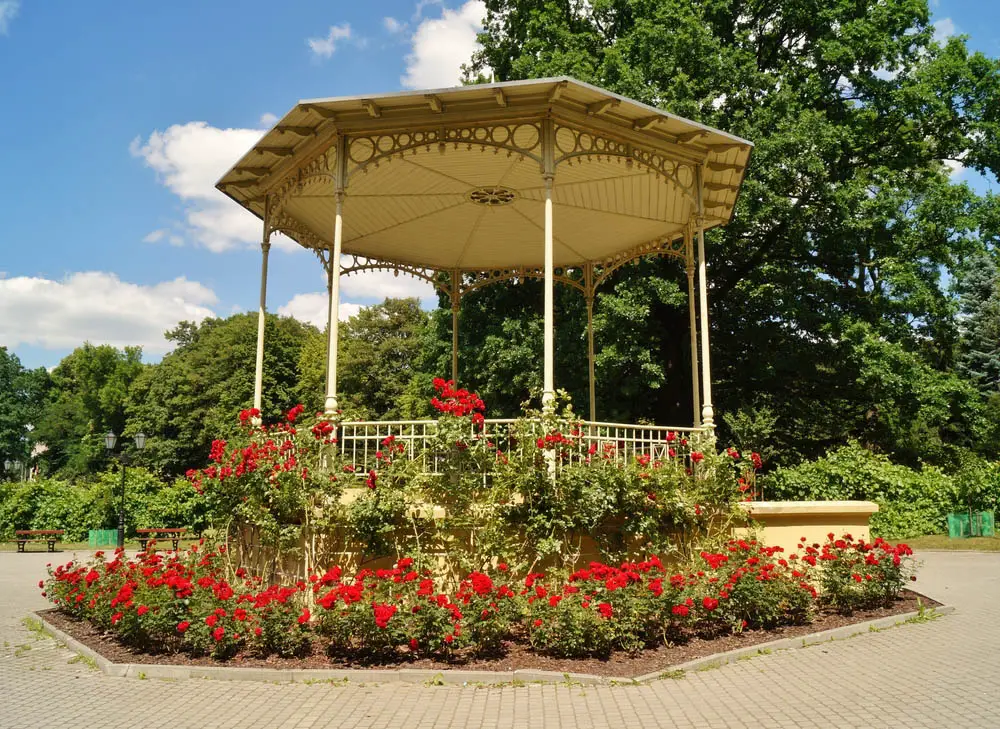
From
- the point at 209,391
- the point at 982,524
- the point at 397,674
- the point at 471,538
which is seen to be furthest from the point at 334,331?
the point at 209,391

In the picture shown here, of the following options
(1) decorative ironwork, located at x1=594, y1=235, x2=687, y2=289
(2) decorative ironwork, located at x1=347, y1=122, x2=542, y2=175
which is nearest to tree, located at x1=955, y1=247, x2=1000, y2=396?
(1) decorative ironwork, located at x1=594, y1=235, x2=687, y2=289

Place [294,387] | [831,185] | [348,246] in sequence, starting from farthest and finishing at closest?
[294,387], [831,185], [348,246]

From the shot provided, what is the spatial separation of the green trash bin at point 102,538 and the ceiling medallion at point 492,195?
816 inches

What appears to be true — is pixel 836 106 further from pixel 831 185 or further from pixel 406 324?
pixel 406 324

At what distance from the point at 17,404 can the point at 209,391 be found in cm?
3287

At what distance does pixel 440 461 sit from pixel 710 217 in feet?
24.3

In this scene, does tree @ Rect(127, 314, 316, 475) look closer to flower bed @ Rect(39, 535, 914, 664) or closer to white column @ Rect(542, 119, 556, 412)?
flower bed @ Rect(39, 535, 914, 664)

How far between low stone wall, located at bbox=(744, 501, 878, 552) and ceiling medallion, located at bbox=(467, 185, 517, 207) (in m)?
6.28

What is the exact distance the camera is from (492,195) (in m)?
12.7

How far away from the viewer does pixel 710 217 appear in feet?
43.5

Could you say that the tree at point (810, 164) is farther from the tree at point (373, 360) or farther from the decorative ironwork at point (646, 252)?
the tree at point (373, 360)

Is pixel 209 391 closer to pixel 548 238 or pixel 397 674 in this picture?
pixel 548 238

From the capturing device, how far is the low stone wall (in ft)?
31.7

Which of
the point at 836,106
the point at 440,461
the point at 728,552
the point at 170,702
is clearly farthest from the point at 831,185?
the point at 170,702
